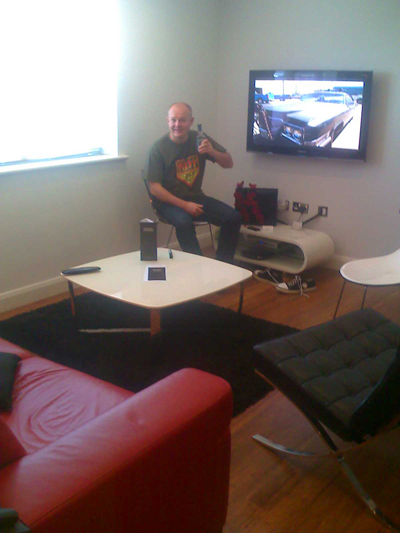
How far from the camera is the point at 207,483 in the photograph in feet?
4.93

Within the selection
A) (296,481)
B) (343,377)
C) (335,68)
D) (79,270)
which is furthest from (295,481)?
(335,68)

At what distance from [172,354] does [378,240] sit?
7.00ft

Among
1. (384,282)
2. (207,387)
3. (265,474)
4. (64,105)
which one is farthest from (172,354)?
(64,105)

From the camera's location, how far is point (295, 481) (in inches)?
77.5

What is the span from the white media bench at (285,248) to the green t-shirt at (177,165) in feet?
2.00

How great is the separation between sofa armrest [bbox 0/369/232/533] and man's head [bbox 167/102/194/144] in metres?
2.64

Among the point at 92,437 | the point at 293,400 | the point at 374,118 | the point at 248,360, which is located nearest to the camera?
the point at 92,437

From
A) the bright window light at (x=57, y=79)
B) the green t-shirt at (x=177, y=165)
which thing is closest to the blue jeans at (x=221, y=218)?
the green t-shirt at (x=177, y=165)

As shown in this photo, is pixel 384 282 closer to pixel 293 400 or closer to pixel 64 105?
pixel 293 400

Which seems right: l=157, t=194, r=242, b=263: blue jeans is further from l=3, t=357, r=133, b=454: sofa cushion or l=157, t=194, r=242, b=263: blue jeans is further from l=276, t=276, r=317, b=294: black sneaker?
l=3, t=357, r=133, b=454: sofa cushion

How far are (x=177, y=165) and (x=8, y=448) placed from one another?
10.0ft

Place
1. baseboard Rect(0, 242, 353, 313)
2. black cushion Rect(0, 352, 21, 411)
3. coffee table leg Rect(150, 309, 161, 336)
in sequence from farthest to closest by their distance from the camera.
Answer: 1. baseboard Rect(0, 242, 353, 313)
2. coffee table leg Rect(150, 309, 161, 336)
3. black cushion Rect(0, 352, 21, 411)

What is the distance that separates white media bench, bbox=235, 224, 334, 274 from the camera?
13.1ft

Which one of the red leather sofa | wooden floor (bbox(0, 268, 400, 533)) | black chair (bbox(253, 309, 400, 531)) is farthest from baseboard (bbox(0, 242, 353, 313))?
black chair (bbox(253, 309, 400, 531))
